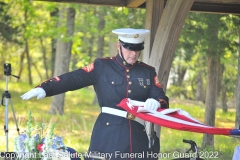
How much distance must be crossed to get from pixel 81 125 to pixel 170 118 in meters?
8.24

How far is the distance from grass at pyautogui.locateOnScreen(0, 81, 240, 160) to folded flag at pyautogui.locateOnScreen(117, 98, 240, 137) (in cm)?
244

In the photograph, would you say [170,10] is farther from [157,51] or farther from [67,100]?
[67,100]

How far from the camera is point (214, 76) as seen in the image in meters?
10.2

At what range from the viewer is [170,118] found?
161 inches

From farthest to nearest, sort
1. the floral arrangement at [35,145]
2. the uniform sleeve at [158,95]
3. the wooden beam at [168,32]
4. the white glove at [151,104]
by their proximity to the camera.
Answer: the wooden beam at [168,32], the uniform sleeve at [158,95], the white glove at [151,104], the floral arrangement at [35,145]

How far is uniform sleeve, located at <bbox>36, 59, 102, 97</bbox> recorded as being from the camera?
13.8ft

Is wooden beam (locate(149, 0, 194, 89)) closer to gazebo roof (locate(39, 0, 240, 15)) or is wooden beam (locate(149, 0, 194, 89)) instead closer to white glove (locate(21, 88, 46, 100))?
gazebo roof (locate(39, 0, 240, 15))

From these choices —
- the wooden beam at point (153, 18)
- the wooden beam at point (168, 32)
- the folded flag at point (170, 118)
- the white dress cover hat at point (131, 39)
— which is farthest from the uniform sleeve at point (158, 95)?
the wooden beam at point (153, 18)

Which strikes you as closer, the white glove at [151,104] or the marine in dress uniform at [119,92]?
the white glove at [151,104]

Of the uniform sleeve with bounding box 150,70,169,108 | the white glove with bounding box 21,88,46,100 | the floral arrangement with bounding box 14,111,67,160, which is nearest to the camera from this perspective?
the floral arrangement with bounding box 14,111,67,160

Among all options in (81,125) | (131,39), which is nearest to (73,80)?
(131,39)

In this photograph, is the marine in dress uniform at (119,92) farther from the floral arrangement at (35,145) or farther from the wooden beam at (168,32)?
the wooden beam at (168,32)

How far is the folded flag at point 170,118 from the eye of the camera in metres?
3.96


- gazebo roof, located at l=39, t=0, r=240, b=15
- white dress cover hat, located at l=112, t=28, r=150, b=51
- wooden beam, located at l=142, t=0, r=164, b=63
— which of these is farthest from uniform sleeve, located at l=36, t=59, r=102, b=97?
gazebo roof, located at l=39, t=0, r=240, b=15
